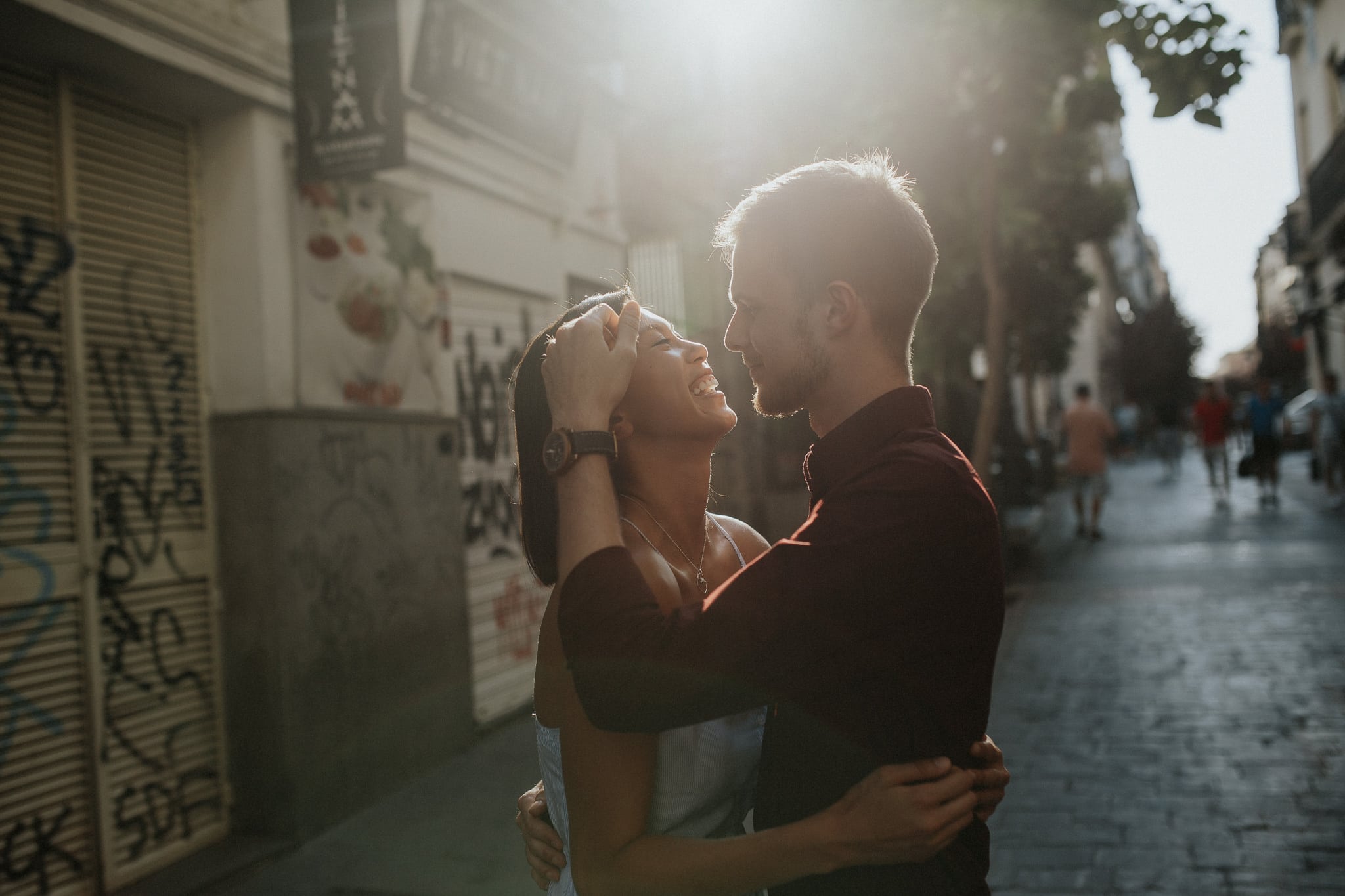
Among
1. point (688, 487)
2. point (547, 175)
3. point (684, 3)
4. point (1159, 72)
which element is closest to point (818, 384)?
point (688, 487)

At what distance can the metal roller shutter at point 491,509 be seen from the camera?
749 centimetres

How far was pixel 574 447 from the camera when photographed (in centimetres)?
164

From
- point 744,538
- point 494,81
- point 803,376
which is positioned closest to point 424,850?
point 744,538

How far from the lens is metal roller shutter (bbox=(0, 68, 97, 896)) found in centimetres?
450

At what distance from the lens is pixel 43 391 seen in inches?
187

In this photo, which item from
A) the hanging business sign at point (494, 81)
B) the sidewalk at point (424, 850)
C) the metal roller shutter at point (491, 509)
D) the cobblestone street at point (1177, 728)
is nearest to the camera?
the cobblestone street at point (1177, 728)

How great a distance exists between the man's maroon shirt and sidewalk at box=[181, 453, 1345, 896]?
311 cm

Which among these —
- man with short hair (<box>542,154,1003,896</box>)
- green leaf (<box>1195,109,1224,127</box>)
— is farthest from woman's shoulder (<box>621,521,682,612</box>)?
green leaf (<box>1195,109,1224,127</box>)

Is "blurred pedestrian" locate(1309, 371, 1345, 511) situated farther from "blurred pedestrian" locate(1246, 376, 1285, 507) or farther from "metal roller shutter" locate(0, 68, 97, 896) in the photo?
"metal roller shutter" locate(0, 68, 97, 896)

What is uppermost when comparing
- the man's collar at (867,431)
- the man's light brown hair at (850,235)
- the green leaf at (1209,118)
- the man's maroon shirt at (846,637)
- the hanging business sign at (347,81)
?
the hanging business sign at (347,81)

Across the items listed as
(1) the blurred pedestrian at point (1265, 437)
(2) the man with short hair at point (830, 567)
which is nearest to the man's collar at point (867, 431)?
(2) the man with short hair at point (830, 567)

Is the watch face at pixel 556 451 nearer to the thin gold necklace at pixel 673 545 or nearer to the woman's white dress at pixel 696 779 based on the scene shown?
the thin gold necklace at pixel 673 545

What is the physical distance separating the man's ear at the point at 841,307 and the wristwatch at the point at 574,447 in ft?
1.28

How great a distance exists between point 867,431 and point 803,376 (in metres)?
0.16
